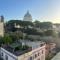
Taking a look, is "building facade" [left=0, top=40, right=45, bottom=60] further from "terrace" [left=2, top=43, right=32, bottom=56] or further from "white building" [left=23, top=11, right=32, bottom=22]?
"white building" [left=23, top=11, right=32, bottom=22]

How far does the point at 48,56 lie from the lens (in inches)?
108

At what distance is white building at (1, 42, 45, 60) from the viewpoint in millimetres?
2393

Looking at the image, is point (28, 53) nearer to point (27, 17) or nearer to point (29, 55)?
point (29, 55)

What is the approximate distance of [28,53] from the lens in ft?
8.18

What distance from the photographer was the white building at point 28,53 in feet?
7.85

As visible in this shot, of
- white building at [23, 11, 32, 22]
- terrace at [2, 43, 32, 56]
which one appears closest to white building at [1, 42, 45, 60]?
terrace at [2, 43, 32, 56]

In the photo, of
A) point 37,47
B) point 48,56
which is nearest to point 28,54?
point 37,47

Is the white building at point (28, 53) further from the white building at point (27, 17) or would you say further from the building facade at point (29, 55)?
the white building at point (27, 17)

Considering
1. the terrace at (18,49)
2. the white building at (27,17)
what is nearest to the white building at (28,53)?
the terrace at (18,49)

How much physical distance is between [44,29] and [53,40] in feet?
1.11

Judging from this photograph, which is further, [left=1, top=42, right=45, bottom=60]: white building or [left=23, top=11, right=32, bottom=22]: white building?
[left=23, top=11, right=32, bottom=22]: white building

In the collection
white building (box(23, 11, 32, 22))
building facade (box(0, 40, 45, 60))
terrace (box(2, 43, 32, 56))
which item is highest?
white building (box(23, 11, 32, 22))

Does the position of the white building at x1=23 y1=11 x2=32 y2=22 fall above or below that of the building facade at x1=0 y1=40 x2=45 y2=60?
above

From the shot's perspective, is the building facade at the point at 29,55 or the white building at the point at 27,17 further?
the white building at the point at 27,17
